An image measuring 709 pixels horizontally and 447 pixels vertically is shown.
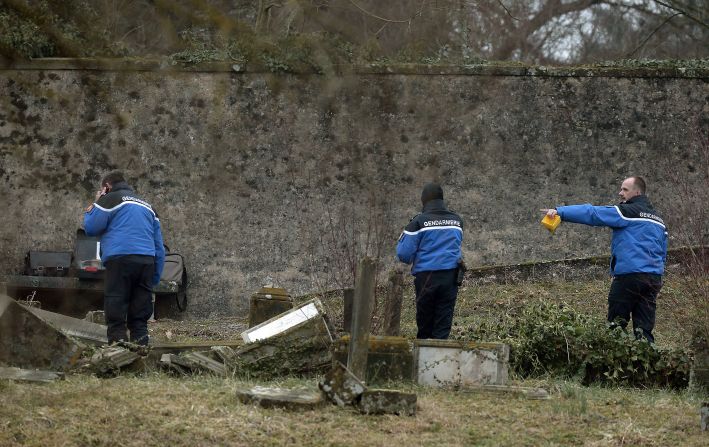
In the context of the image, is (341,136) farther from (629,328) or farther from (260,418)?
(260,418)

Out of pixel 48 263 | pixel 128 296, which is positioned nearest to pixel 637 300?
pixel 128 296

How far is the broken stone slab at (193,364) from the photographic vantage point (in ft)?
30.0

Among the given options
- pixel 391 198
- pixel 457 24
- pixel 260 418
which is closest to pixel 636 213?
pixel 260 418

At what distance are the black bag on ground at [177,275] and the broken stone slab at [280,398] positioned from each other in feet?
28.2

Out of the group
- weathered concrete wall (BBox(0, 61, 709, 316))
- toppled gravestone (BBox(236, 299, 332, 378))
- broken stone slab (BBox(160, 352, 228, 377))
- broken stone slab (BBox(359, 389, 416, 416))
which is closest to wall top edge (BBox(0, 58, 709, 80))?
weathered concrete wall (BBox(0, 61, 709, 316))

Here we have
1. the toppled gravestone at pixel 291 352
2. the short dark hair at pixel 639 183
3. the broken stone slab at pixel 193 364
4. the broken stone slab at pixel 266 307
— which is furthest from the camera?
the broken stone slab at pixel 266 307

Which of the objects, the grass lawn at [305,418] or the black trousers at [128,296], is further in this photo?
the black trousers at [128,296]

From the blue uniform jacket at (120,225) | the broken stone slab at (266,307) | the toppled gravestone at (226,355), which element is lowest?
the toppled gravestone at (226,355)

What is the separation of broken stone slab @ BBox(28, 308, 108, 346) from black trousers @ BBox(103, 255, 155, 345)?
0.18 meters

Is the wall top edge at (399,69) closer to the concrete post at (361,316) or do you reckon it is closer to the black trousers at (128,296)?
the black trousers at (128,296)

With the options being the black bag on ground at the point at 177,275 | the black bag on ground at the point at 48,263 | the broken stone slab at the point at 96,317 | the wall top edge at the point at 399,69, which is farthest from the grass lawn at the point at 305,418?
the wall top edge at the point at 399,69

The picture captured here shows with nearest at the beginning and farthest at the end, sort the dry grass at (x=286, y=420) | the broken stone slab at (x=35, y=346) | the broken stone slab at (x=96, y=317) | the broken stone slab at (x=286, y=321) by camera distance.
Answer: the dry grass at (x=286, y=420) → the broken stone slab at (x=35, y=346) → the broken stone slab at (x=286, y=321) → the broken stone slab at (x=96, y=317)

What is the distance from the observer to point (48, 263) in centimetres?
1625

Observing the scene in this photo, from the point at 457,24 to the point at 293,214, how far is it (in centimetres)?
723
